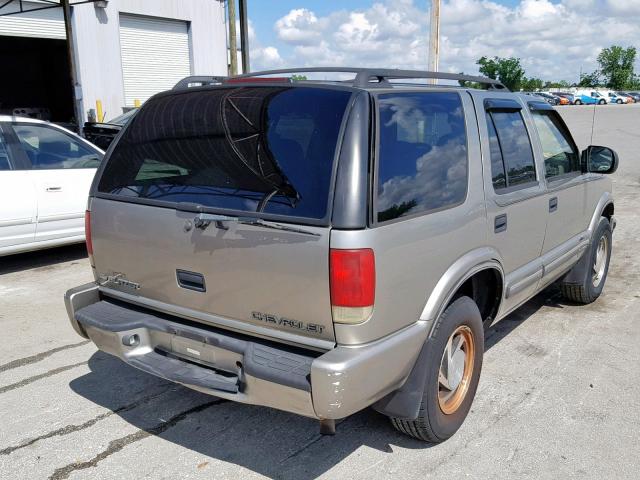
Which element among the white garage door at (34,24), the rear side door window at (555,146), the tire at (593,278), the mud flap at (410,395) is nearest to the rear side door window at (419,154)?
the mud flap at (410,395)

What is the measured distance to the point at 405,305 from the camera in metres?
2.79

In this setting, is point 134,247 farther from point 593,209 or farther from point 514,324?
point 593,209

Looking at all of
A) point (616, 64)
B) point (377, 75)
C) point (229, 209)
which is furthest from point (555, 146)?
point (616, 64)

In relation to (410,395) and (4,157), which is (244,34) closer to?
(4,157)

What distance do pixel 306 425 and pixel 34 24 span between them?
61.1ft

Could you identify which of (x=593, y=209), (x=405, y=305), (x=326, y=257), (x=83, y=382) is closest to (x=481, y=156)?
(x=405, y=305)

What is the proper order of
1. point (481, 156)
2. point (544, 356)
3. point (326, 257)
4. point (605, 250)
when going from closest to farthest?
1. point (326, 257)
2. point (481, 156)
3. point (544, 356)
4. point (605, 250)

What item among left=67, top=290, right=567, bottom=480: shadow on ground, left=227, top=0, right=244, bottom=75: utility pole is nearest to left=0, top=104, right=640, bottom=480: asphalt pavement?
left=67, top=290, right=567, bottom=480: shadow on ground

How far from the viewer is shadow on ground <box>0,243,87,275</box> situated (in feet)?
23.0

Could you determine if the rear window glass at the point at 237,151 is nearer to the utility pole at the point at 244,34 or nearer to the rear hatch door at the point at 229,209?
the rear hatch door at the point at 229,209

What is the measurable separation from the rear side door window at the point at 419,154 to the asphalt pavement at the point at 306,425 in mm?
1309

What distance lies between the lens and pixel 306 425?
3.44m

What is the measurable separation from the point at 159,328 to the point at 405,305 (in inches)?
50.8

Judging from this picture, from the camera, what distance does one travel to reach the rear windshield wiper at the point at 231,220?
8.61ft
